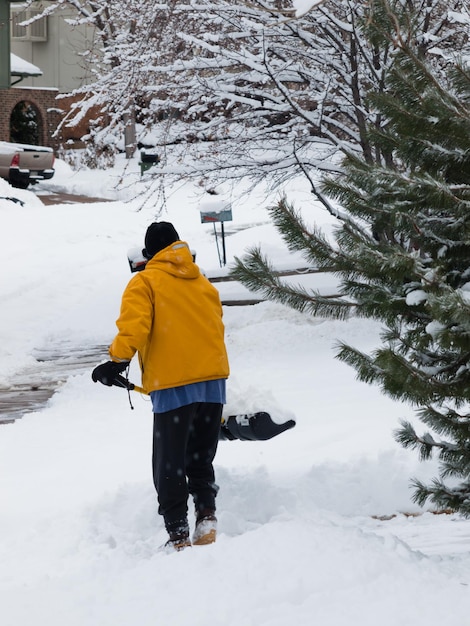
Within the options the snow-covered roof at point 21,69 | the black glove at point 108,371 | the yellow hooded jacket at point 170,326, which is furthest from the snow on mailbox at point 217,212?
the snow-covered roof at point 21,69

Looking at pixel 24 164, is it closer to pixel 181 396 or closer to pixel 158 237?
pixel 158 237

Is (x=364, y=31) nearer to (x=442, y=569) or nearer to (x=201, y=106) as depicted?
(x=442, y=569)

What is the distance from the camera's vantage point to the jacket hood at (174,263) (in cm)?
507

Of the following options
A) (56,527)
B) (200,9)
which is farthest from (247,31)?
(56,527)

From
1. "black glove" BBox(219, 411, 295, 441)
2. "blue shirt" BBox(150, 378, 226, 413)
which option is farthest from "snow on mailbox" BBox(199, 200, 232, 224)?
"blue shirt" BBox(150, 378, 226, 413)

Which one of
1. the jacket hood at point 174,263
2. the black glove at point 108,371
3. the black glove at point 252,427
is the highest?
the jacket hood at point 174,263

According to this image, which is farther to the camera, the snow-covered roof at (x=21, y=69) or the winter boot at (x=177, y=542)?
the snow-covered roof at (x=21, y=69)

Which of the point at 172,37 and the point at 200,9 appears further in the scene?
the point at 172,37

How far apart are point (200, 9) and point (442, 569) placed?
7541mm

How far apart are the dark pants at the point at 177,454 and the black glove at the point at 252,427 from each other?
0.35 m

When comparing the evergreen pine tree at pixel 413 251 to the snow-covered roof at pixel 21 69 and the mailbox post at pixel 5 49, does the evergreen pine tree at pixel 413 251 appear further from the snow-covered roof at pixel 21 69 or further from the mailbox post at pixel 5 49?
the snow-covered roof at pixel 21 69

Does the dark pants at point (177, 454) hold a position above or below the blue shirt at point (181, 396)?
below

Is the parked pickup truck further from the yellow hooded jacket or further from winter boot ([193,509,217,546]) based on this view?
winter boot ([193,509,217,546])

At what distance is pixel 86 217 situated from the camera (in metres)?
21.5
